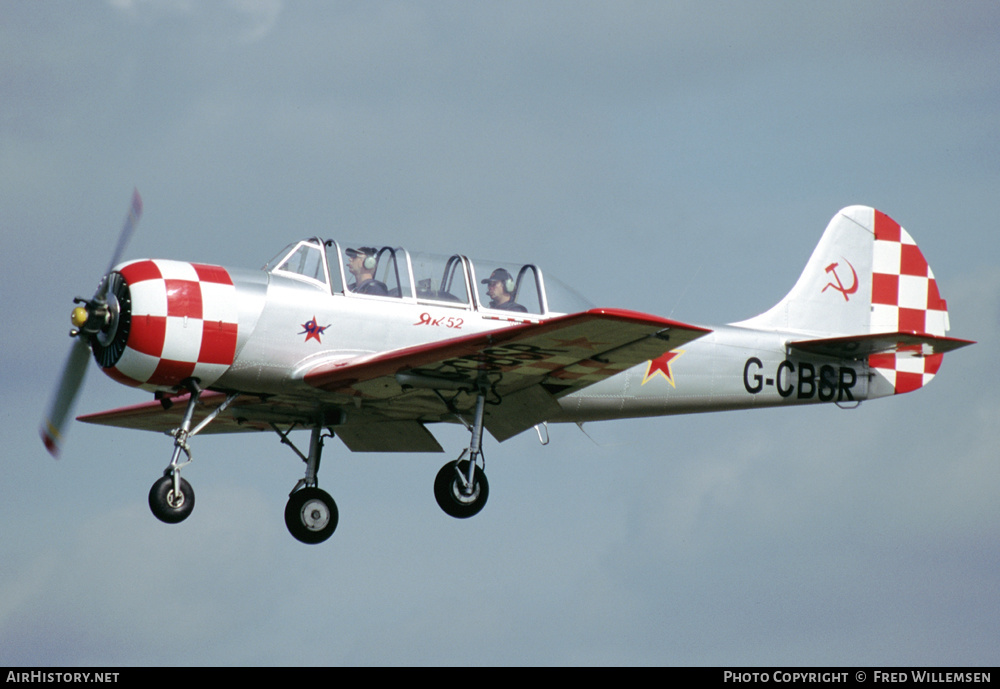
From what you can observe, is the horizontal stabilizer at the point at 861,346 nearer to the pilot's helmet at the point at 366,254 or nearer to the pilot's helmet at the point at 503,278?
the pilot's helmet at the point at 503,278

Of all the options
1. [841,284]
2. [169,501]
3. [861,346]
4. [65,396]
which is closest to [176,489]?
[169,501]

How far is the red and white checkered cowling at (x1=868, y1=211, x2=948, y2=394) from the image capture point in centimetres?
1777

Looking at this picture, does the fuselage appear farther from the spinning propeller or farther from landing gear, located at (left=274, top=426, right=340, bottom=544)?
landing gear, located at (left=274, top=426, right=340, bottom=544)

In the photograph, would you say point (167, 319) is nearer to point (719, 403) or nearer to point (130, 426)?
point (130, 426)

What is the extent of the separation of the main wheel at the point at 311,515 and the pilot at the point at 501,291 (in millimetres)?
3067

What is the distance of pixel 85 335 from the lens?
1369cm

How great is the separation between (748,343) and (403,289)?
166 inches

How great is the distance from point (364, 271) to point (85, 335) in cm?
273

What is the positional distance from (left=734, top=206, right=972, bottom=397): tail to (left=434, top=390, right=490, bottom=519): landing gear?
4.03m

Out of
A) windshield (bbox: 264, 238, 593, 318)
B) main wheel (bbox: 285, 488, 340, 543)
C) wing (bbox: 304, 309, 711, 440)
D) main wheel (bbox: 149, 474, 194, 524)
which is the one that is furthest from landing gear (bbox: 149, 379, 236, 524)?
main wheel (bbox: 285, 488, 340, 543)

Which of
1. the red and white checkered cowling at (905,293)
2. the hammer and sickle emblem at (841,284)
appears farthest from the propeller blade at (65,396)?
the red and white checkered cowling at (905,293)

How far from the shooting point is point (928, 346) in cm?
1520

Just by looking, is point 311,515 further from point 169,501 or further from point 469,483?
point 169,501

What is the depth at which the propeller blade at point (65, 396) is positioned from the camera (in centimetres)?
1438
